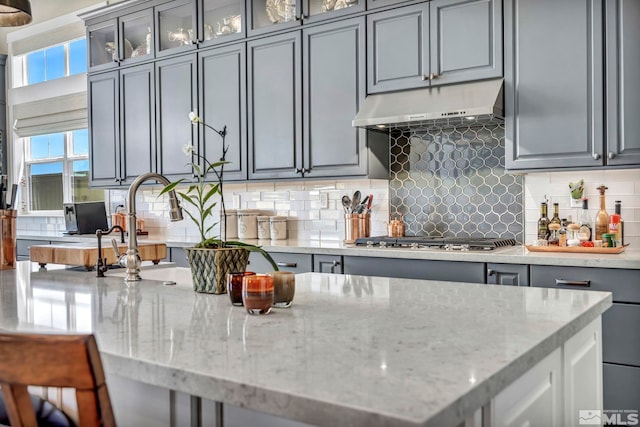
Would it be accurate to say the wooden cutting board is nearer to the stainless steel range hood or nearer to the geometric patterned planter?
the geometric patterned planter

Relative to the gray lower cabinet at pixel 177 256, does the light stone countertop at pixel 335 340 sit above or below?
above

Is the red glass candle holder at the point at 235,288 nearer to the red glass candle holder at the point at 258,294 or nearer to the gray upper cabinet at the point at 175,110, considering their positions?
the red glass candle holder at the point at 258,294

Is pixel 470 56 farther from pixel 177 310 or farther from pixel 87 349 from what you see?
pixel 87 349

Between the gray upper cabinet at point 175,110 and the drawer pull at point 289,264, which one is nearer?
the drawer pull at point 289,264

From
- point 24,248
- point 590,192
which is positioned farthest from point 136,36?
point 590,192

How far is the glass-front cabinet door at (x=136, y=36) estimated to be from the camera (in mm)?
4727

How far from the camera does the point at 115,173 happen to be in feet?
16.3

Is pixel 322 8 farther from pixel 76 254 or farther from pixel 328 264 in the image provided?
pixel 76 254

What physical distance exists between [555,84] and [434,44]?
71cm

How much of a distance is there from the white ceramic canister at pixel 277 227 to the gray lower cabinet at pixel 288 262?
0.45 meters

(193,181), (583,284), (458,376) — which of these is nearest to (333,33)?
(193,181)

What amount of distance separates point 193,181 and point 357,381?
3701 millimetres

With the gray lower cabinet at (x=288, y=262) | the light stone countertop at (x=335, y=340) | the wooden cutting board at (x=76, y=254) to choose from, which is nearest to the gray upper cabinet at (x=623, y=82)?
the light stone countertop at (x=335, y=340)

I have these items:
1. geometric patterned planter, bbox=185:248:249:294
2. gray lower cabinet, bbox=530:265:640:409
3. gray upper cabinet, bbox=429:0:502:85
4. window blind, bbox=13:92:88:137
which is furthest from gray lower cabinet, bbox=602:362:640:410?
window blind, bbox=13:92:88:137
